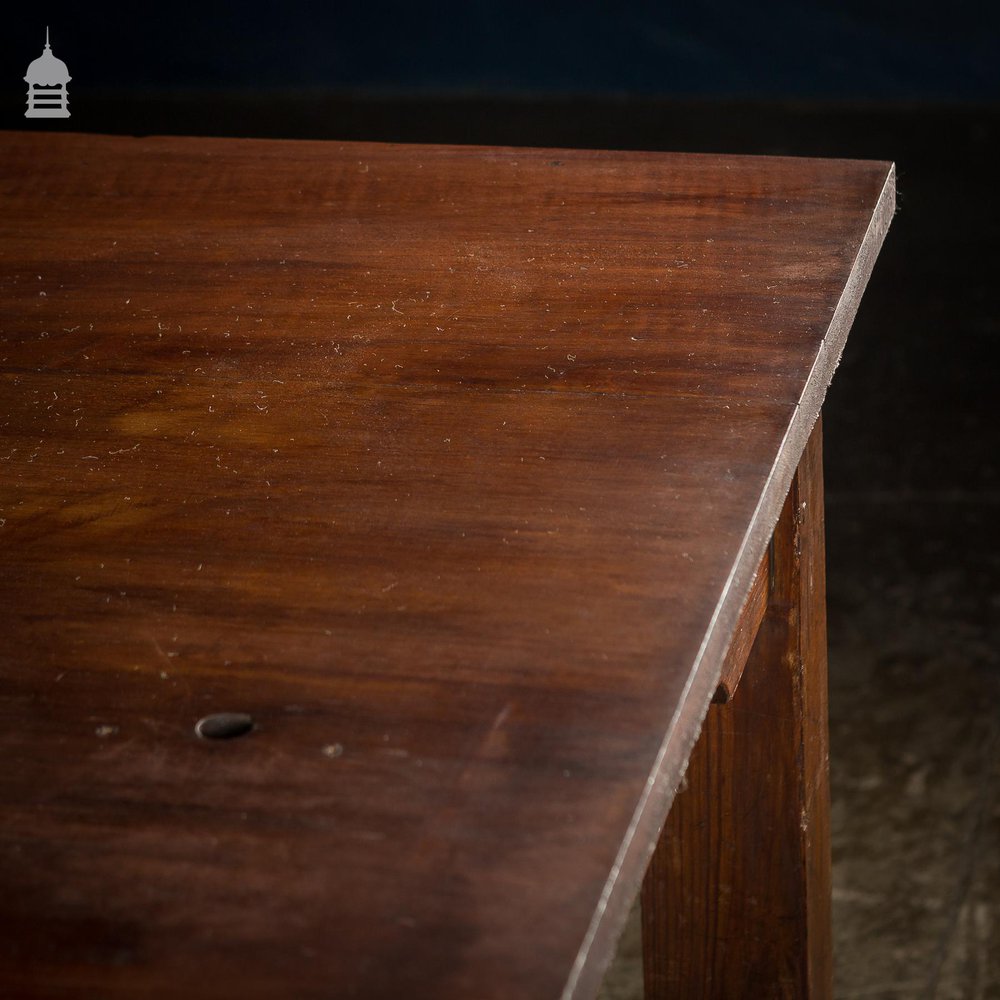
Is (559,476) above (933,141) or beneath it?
above

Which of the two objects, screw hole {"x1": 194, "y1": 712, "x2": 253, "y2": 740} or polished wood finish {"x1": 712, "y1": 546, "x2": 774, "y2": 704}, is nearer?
screw hole {"x1": 194, "y1": 712, "x2": 253, "y2": 740}

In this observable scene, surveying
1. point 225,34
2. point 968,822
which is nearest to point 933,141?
point 225,34

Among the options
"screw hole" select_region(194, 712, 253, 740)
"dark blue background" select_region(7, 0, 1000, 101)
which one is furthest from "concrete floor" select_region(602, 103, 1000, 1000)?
"dark blue background" select_region(7, 0, 1000, 101)

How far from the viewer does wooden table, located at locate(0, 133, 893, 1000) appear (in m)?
0.39

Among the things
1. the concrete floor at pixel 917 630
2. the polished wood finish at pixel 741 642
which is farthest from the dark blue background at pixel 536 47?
the polished wood finish at pixel 741 642

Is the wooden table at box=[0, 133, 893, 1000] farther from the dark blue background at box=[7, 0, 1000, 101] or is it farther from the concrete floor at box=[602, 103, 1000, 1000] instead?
the dark blue background at box=[7, 0, 1000, 101]

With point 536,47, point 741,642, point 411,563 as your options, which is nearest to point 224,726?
point 411,563

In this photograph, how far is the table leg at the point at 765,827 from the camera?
2.81 feet

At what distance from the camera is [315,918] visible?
0.38 metres

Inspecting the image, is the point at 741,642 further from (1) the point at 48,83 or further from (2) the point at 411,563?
(1) the point at 48,83

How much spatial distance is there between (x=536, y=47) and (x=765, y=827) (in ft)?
12.4

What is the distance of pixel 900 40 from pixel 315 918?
13.6ft

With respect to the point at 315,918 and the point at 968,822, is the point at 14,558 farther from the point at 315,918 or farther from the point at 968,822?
the point at 968,822

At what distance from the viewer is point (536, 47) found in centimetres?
436
